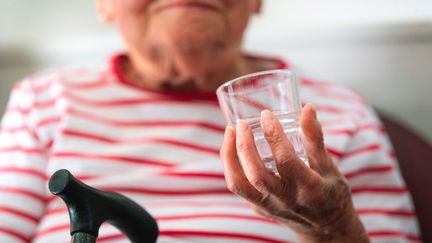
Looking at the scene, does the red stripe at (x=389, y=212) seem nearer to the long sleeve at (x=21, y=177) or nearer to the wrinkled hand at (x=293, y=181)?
the wrinkled hand at (x=293, y=181)

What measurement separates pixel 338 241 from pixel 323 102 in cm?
44

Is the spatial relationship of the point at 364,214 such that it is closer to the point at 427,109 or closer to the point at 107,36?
the point at 427,109

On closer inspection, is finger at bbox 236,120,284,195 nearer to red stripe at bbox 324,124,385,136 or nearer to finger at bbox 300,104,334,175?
finger at bbox 300,104,334,175

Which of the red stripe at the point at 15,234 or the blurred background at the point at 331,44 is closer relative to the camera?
the red stripe at the point at 15,234

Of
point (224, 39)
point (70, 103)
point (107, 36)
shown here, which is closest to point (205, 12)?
point (224, 39)

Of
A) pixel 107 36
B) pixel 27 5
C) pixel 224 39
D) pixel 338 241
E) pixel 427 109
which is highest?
pixel 27 5

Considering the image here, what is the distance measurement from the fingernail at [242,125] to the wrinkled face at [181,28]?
39cm

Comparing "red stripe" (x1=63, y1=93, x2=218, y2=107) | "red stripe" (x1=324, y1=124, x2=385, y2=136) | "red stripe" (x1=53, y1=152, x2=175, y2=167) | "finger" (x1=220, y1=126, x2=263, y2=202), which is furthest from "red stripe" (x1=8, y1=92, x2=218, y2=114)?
"finger" (x1=220, y1=126, x2=263, y2=202)

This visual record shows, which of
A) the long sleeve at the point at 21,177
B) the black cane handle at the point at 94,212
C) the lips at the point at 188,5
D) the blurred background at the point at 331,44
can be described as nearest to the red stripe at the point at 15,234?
the long sleeve at the point at 21,177

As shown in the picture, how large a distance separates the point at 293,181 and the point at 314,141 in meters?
0.07

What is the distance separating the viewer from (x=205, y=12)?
3.46 ft

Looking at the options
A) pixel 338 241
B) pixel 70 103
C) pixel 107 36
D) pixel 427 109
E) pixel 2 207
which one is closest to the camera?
pixel 338 241

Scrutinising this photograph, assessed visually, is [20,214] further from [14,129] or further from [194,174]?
[194,174]

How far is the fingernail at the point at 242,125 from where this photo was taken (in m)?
0.68
